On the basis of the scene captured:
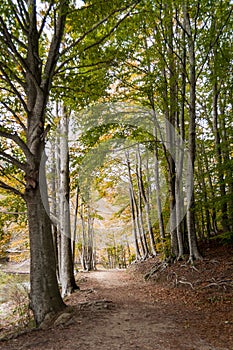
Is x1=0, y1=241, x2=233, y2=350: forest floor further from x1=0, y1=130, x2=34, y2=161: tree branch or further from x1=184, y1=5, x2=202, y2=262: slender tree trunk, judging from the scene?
x1=0, y1=130, x2=34, y2=161: tree branch

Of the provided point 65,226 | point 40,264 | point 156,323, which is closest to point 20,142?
point 40,264

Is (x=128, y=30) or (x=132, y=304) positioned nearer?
(x=132, y=304)

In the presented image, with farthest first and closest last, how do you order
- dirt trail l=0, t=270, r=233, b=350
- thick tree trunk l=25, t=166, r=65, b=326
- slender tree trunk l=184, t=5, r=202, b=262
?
slender tree trunk l=184, t=5, r=202, b=262 → thick tree trunk l=25, t=166, r=65, b=326 → dirt trail l=0, t=270, r=233, b=350

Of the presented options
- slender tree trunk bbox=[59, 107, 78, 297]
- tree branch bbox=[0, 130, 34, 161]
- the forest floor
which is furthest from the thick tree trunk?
slender tree trunk bbox=[59, 107, 78, 297]

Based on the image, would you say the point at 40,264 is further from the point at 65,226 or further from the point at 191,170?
the point at 191,170

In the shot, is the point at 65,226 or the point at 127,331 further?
the point at 65,226

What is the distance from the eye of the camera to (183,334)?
3.65 m

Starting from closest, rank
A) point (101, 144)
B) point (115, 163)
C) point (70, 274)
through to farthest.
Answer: point (70, 274) < point (101, 144) < point (115, 163)

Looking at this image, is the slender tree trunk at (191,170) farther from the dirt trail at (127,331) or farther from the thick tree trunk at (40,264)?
the thick tree trunk at (40,264)

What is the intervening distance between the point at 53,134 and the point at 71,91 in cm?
339

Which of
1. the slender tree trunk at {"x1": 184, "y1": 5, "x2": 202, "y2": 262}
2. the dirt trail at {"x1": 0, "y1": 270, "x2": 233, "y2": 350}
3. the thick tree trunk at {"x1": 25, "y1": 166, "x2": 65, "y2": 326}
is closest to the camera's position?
the dirt trail at {"x1": 0, "y1": 270, "x2": 233, "y2": 350}

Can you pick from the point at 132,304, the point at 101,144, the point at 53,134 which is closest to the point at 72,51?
the point at 53,134

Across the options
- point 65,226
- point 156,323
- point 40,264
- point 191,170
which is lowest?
point 156,323

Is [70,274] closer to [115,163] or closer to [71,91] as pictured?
[71,91]
